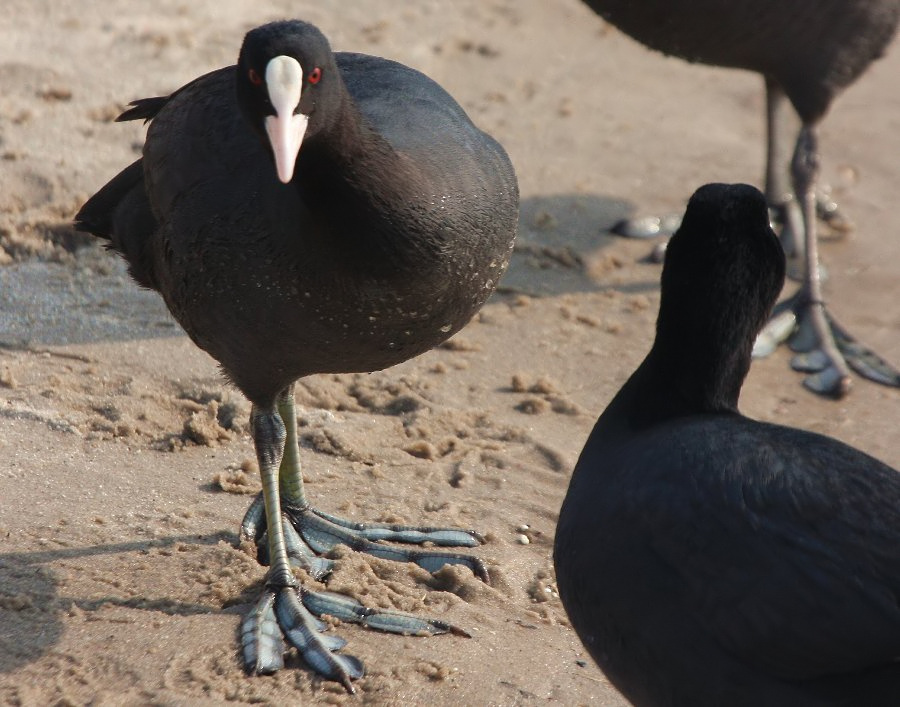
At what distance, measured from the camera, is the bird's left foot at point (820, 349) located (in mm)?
6277

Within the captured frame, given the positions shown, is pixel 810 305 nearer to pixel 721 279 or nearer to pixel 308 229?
pixel 721 279

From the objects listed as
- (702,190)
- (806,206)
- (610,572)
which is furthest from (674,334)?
(806,206)

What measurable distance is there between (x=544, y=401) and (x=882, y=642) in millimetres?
2972

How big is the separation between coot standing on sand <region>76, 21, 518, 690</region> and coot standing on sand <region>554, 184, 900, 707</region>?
739 mm

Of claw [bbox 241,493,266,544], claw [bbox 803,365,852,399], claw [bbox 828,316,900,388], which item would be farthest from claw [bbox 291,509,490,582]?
claw [bbox 828,316,900,388]

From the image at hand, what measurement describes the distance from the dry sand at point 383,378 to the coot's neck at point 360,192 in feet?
4.05

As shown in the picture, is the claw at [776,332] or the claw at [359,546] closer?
the claw at [359,546]

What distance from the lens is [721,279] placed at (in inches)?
134

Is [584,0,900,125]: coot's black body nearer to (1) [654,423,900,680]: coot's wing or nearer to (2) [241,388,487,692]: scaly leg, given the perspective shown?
(2) [241,388,487,692]: scaly leg

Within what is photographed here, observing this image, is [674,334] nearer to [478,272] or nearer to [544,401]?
[478,272]

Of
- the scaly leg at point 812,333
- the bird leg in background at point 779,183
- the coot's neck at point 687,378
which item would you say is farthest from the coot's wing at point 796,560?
the bird leg in background at point 779,183

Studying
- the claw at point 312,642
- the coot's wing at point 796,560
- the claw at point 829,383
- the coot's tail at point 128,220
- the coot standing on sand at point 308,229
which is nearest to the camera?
the coot's wing at point 796,560

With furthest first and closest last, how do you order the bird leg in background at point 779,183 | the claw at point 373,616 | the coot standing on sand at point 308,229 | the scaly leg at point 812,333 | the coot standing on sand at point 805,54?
the bird leg in background at point 779,183 < the coot standing on sand at point 805,54 < the scaly leg at point 812,333 < the claw at point 373,616 < the coot standing on sand at point 308,229

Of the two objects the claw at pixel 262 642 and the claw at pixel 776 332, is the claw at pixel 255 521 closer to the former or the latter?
the claw at pixel 262 642
